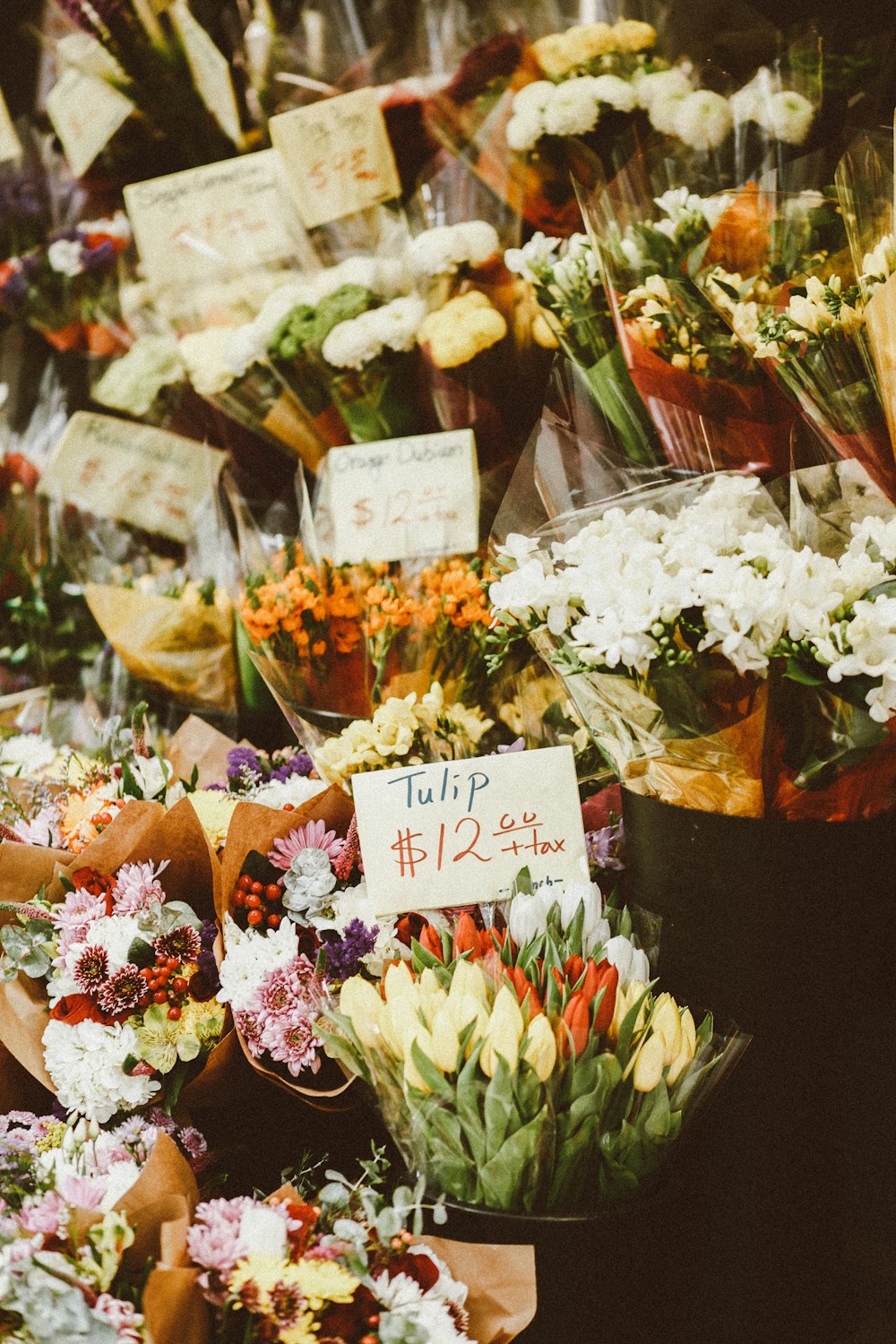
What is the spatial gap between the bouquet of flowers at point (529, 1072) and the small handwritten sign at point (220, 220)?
149cm

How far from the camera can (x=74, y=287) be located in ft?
7.46

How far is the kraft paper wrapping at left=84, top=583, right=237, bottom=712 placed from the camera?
1.85m

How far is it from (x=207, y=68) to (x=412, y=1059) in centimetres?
195

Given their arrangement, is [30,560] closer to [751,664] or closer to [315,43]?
[315,43]

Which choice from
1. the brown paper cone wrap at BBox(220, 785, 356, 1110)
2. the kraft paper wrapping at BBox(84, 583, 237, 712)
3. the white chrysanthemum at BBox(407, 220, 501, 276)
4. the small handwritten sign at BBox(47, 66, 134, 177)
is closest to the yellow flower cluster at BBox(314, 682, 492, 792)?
the brown paper cone wrap at BBox(220, 785, 356, 1110)

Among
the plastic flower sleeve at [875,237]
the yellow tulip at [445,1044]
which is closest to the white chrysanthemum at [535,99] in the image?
the plastic flower sleeve at [875,237]

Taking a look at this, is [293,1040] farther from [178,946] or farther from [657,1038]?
[657,1038]

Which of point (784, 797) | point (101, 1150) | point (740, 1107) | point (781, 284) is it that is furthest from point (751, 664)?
point (101, 1150)

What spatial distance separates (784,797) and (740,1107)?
1.06 ft

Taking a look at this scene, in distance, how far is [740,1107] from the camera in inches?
42.6

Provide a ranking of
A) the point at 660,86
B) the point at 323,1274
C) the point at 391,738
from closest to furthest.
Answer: the point at 323,1274 < the point at 391,738 < the point at 660,86

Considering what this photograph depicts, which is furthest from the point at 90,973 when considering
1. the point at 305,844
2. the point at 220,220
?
the point at 220,220

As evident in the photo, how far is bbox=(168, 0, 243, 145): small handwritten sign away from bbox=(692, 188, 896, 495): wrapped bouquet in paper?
3.86ft

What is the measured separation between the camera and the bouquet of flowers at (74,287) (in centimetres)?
224
